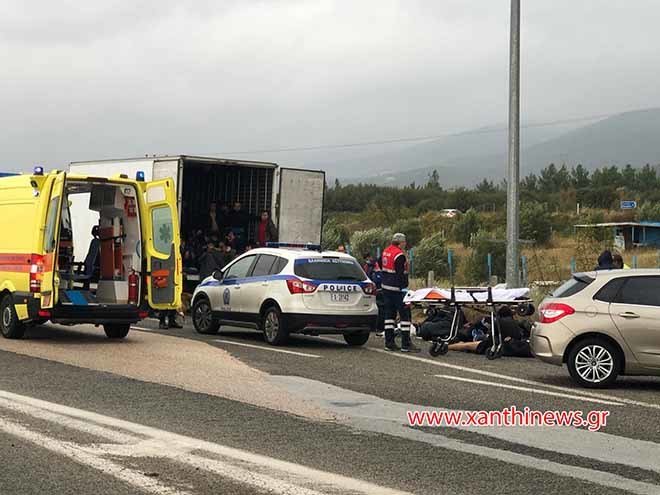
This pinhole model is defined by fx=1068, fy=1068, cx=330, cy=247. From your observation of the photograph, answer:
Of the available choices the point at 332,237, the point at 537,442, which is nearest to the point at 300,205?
the point at 537,442

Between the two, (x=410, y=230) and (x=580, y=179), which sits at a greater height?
(x=580, y=179)

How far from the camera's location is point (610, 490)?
7258mm

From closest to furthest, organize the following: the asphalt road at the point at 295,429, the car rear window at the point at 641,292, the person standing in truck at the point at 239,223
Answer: the asphalt road at the point at 295,429 → the car rear window at the point at 641,292 → the person standing in truck at the point at 239,223

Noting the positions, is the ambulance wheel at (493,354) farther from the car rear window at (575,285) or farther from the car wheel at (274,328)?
the car wheel at (274,328)

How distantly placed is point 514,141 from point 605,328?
8369 mm

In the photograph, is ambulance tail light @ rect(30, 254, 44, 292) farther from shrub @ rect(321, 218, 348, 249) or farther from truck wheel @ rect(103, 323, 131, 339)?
shrub @ rect(321, 218, 348, 249)

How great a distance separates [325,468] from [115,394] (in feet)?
13.8

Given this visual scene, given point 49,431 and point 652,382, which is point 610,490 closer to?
point 49,431

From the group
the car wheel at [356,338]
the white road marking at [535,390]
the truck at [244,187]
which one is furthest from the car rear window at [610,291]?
the truck at [244,187]

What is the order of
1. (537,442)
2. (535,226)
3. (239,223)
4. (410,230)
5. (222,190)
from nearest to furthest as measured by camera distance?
(537,442)
(239,223)
(222,190)
(535,226)
(410,230)

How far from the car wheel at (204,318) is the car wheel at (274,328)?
1912mm

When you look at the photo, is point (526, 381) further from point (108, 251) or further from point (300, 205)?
point (300, 205)

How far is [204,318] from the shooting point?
65.0 ft

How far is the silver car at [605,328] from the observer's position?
12859 mm
